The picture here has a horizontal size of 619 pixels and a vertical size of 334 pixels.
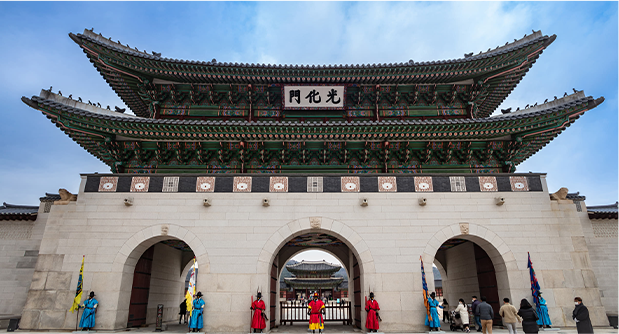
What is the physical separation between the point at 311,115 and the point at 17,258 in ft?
48.2

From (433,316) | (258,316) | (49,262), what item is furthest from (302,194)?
(49,262)

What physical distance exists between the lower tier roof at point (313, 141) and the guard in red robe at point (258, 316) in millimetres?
5373

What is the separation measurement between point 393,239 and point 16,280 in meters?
16.3

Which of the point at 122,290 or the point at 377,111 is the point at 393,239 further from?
the point at 122,290

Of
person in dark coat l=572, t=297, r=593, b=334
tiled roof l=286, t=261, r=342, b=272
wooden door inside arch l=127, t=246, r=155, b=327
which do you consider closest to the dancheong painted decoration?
wooden door inside arch l=127, t=246, r=155, b=327

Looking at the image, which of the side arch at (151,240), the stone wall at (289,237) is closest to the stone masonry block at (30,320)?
the stone wall at (289,237)

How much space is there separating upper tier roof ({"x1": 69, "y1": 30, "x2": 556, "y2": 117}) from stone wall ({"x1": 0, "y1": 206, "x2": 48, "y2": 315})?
25.3ft

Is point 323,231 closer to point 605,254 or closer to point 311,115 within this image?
point 311,115

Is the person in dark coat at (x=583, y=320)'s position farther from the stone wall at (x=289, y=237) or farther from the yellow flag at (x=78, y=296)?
the yellow flag at (x=78, y=296)

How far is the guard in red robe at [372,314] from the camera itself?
464 inches

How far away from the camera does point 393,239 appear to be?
506 inches

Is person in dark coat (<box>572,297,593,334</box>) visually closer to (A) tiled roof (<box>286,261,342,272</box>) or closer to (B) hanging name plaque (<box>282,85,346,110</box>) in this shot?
(B) hanging name plaque (<box>282,85,346,110</box>)

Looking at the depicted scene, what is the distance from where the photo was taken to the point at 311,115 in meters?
16.1

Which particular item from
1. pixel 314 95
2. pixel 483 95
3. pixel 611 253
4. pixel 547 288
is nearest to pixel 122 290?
pixel 314 95
